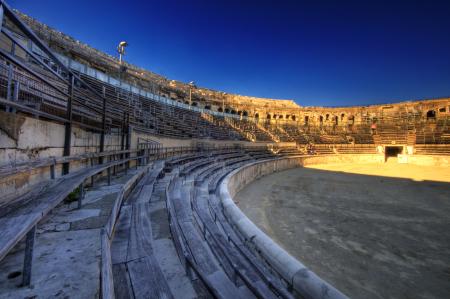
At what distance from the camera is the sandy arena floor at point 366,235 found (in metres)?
3.82

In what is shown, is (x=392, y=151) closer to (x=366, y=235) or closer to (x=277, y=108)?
(x=277, y=108)

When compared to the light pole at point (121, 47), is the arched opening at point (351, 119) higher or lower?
lower

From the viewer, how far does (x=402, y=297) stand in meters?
3.46

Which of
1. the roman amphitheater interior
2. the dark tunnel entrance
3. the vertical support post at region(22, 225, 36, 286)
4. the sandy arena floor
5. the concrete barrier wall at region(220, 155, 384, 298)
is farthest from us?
the dark tunnel entrance

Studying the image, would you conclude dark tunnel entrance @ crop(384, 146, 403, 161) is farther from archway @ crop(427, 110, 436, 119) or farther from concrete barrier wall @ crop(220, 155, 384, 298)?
concrete barrier wall @ crop(220, 155, 384, 298)

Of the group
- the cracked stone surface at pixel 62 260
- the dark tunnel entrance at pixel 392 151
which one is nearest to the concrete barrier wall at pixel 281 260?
the cracked stone surface at pixel 62 260

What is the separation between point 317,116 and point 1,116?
40571 millimetres

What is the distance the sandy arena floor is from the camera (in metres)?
3.82

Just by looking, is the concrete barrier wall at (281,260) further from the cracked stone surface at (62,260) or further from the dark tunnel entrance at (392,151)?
the dark tunnel entrance at (392,151)

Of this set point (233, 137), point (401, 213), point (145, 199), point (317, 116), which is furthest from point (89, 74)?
point (317, 116)

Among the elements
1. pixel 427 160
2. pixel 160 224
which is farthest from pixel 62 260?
pixel 427 160

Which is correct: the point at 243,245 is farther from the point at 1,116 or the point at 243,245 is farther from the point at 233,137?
the point at 233,137

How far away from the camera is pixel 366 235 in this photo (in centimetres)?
562

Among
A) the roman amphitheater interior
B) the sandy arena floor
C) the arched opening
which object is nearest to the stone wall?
the arched opening
